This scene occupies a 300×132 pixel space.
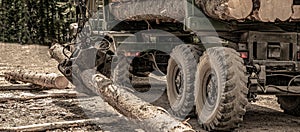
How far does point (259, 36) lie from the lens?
757cm

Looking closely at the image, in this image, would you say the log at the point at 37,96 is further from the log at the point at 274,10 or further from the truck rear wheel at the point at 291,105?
the log at the point at 274,10

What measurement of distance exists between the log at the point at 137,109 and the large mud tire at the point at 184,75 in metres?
0.96

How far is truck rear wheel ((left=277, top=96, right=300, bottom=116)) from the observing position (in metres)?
8.81

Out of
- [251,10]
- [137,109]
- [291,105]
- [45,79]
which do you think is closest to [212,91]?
[137,109]

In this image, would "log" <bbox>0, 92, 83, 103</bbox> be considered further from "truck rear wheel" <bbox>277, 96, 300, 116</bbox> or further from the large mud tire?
"truck rear wheel" <bbox>277, 96, 300, 116</bbox>

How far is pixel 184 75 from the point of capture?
8188mm

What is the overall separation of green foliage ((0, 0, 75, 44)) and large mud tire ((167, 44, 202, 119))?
19.9 m

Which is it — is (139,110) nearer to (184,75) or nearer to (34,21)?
(184,75)

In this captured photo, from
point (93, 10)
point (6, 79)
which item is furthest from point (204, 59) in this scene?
point (6, 79)

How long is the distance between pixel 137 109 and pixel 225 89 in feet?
3.95

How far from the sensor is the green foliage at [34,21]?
28625 millimetres

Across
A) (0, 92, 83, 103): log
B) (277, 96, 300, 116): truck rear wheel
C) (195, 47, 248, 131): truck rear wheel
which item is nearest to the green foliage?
(0, 92, 83, 103): log

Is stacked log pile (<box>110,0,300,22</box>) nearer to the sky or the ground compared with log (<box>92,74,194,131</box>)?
nearer to the sky

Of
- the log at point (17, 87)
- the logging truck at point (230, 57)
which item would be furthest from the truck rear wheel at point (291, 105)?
the log at point (17, 87)
